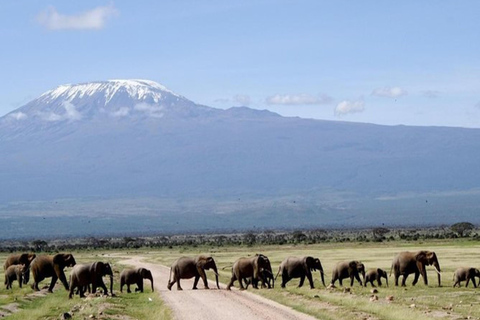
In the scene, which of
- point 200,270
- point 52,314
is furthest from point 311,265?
point 52,314

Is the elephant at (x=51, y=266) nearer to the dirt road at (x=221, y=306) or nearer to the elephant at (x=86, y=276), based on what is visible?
the elephant at (x=86, y=276)

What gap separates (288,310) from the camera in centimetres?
3325

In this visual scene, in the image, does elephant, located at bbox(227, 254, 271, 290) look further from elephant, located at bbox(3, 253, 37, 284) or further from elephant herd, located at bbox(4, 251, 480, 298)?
elephant, located at bbox(3, 253, 37, 284)

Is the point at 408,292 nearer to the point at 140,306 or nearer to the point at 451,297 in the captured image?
the point at 451,297

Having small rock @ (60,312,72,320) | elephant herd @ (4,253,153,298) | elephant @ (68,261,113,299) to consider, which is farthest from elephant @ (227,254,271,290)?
small rock @ (60,312,72,320)

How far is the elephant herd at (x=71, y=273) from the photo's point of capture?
40656mm

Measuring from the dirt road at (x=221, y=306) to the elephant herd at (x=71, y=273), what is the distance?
1453mm

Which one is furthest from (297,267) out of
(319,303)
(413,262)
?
(319,303)

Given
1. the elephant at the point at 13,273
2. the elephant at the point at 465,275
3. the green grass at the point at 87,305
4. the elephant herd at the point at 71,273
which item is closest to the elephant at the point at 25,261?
the elephant herd at the point at 71,273

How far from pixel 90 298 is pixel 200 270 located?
6.89 meters

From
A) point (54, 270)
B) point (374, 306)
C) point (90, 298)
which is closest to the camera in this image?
point (374, 306)

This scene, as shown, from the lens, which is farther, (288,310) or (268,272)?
(268,272)

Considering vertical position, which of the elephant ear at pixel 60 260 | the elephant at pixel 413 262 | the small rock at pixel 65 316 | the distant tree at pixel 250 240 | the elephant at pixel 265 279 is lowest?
the small rock at pixel 65 316

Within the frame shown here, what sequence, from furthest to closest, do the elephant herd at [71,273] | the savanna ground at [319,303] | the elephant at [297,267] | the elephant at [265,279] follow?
1. the elephant at [297,267]
2. the elephant at [265,279]
3. the elephant herd at [71,273]
4. the savanna ground at [319,303]
